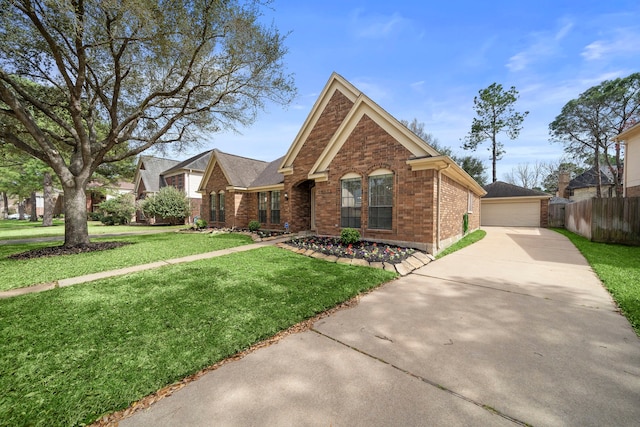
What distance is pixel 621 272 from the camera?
19.8 feet

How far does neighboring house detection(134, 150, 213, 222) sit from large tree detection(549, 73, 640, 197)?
117 feet

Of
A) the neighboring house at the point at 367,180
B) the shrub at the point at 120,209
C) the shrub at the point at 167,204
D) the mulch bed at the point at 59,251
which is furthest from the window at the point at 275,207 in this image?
the shrub at the point at 120,209

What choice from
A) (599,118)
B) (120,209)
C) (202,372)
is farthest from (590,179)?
(120,209)

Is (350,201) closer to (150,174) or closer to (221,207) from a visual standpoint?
(221,207)

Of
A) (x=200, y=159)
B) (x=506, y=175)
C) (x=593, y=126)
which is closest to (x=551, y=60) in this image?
(x=593, y=126)

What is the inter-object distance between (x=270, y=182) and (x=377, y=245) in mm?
9035

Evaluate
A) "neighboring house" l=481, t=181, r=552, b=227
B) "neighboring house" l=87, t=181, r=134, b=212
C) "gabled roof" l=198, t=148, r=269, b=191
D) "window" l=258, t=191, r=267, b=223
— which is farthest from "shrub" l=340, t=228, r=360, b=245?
"neighboring house" l=87, t=181, r=134, b=212

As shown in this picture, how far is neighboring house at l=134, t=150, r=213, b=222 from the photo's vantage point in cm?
2537

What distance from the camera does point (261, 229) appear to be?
15.9 metres

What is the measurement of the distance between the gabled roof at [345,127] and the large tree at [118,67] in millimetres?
1974

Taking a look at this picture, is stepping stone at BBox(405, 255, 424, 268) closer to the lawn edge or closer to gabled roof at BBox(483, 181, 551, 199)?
the lawn edge

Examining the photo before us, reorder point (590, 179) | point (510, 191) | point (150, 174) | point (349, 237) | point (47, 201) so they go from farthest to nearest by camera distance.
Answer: point (590, 179) < point (150, 174) < point (47, 201) < point (510, 191) < point (349, 237)

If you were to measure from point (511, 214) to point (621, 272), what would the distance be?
18.8 m

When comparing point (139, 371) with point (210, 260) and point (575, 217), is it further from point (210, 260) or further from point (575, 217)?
point (575, 217)
